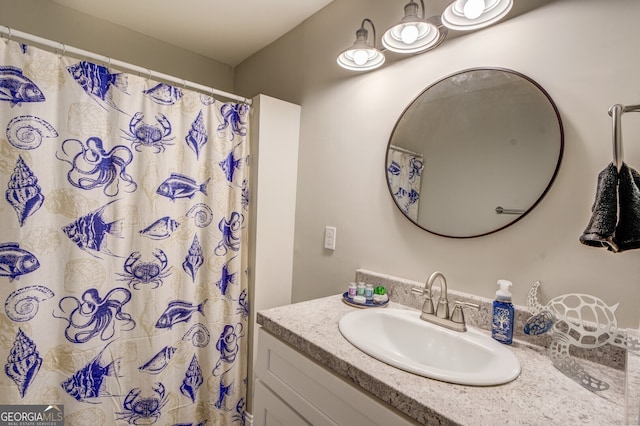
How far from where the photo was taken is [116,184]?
1.28 meters

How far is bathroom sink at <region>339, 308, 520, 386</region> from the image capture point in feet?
2.24

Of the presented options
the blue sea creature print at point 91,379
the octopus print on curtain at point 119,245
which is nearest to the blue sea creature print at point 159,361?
the octopus print on curtain at point 119,245

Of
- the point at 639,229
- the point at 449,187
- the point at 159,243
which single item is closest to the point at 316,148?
the point at 449,187

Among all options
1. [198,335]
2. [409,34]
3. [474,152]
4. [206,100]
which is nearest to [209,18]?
[206,100]

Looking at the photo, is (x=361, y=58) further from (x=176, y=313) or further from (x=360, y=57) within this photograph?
(x=176, y=313)

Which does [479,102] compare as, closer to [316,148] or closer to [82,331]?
[316,148]

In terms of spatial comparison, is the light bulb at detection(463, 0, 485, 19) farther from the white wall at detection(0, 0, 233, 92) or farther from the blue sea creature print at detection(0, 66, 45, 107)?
the white wall at detection(0, 0, 233, 92)

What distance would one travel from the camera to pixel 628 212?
2.05ft

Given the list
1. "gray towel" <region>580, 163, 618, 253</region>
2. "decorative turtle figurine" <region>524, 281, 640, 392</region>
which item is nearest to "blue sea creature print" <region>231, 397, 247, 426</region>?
"decorative turtle figurine" <region>524, 281, 640, 392</region>

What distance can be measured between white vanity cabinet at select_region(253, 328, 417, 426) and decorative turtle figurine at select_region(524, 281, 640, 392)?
444 mm

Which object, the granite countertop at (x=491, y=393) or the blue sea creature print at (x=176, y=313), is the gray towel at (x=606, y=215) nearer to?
the granite countertop at (x=491, y=393)

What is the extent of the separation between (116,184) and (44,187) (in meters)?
0.23

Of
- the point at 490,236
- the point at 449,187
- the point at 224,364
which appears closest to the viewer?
the point at 490,236

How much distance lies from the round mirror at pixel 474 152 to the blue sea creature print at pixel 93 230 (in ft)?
4.06
